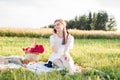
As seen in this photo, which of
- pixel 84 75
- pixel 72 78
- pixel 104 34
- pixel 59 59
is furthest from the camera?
pixel 104 34

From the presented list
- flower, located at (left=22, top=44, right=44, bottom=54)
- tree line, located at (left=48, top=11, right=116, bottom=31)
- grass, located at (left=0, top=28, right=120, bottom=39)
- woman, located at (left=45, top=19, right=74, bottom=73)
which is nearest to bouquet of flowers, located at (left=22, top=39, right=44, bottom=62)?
flower, located at (left=22, top=44, right=44, bottom=54)

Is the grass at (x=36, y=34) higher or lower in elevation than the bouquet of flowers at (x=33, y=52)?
lower

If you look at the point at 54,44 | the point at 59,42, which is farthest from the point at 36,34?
the point at 54,44

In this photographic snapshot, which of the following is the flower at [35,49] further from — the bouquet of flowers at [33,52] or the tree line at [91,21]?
the tree line at [91,21]

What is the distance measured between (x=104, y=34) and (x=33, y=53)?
18955 millimetres

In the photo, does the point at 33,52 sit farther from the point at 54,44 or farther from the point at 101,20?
the point at 101,20

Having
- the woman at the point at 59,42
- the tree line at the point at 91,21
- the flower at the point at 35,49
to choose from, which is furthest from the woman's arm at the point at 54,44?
the tree line at the point at 91,21

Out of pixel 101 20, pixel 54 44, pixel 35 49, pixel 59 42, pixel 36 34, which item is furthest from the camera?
pixel 101 20

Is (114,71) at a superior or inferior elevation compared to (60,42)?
inferior

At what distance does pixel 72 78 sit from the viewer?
706 centimetres

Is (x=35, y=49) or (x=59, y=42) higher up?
(x=59, y=42)

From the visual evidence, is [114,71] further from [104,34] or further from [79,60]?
[104,34]

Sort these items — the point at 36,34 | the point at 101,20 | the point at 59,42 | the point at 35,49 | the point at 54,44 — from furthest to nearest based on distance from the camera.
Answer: the point at 101,20 → the point at 36,34 → the point at 35,49 → the point at 59,42 → the point at 54,44

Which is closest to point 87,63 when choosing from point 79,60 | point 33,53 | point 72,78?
point 79,60
